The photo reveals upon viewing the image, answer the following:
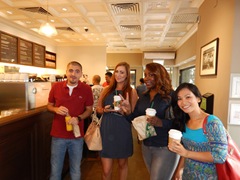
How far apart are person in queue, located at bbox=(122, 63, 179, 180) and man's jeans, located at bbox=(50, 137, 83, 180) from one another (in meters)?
0.75

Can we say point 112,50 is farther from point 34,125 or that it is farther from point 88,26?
point 34,125

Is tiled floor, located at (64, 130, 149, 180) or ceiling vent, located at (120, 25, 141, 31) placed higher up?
ceiling vent, located at (120, 25, 141, 31)

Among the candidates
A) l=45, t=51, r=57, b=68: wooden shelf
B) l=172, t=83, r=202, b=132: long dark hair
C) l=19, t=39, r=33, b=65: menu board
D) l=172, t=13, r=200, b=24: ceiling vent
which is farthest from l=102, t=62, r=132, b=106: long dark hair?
l=45, t=51, r=57, b=68: wooden shelf

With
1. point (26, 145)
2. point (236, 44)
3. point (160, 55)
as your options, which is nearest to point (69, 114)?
point (26, 145)

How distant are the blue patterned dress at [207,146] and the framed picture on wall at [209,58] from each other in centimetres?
160

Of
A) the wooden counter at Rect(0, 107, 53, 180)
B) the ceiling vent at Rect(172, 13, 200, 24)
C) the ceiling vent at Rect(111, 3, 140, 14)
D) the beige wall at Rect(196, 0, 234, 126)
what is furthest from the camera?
the ceiling vent at Rect(172, 13, 200, 24)

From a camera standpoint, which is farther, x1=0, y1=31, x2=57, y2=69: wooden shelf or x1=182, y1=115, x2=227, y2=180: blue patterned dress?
x1=0, y1=31, x2=57, y2=69: wooden shelf

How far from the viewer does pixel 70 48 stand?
8.23 m

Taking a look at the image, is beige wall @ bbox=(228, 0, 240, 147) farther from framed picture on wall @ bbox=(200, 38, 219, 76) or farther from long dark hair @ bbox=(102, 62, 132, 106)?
long dark hair @ bbox=(102, 62, 132, 106)

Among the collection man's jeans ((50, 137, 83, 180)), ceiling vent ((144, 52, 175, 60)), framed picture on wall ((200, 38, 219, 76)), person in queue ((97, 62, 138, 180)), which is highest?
ceiling vent ((144, 52, 175, 60))

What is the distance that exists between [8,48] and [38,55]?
1.58 m

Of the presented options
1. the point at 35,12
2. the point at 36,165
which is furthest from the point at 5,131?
the point at 35,12

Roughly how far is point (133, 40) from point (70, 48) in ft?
9.69

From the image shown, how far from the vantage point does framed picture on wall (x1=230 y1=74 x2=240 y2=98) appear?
6.55 feet
